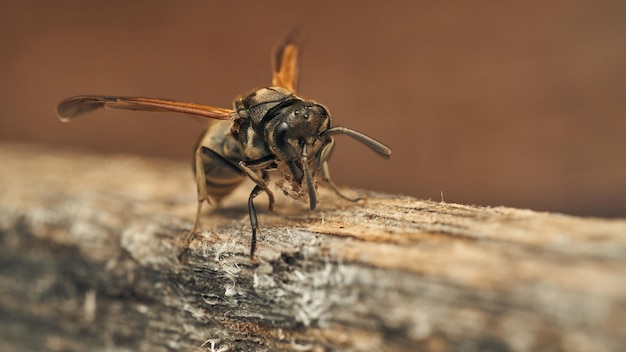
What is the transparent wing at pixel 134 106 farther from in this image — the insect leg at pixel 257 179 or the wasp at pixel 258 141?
the insect leg at pixel 257 179

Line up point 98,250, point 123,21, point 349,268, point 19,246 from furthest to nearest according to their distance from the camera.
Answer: point 123,21, point 19,246, point 98,250, point 349,268

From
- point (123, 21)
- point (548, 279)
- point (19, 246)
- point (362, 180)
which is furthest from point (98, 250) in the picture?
point (123, 21)

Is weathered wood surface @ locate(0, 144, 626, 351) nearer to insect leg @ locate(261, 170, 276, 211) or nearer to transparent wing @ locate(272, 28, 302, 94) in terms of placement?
insect leg @ locate(261, 170, 276, 211)

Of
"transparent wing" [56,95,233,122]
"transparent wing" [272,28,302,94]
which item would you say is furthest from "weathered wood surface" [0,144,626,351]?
"transparent wing" [272,28,302,94]

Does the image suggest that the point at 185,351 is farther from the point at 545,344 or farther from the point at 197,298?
the point at 545,344

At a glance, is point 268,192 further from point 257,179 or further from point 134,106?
point 134,106

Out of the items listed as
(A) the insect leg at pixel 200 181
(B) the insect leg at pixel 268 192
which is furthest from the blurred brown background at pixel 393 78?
(A) the insect leg at pixel 200 181
